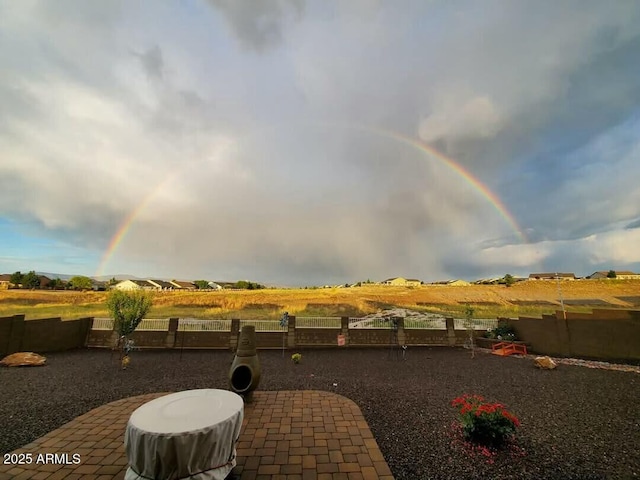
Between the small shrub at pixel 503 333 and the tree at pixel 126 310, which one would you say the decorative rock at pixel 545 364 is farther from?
the tree at pixel 126 310

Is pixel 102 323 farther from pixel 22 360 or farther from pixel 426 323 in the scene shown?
pixel 426 323

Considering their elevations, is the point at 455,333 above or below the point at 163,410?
below

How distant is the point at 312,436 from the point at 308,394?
8.71ft

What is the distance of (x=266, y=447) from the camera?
17.3 ft

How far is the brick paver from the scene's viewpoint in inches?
177

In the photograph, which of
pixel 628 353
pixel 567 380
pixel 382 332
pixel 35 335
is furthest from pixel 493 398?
pixel 35 335

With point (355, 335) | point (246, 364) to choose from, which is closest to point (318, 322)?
point (355, 335)

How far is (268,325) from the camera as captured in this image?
17.3m

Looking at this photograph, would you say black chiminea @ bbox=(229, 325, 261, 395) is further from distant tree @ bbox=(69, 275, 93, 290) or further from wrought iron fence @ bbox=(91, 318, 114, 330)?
distant tree @ bbox=(69, 275, 93, 290)

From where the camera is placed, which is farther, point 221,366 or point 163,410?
point 221,366

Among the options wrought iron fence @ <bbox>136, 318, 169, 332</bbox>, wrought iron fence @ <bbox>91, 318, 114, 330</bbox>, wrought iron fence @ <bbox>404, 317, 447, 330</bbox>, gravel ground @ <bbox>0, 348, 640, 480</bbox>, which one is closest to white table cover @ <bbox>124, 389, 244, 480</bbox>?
gravel ground @ <bbox>0, 348, 640, 480</bbox>

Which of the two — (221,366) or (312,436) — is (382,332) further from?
(312,436)

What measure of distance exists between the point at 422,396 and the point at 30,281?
95031mm

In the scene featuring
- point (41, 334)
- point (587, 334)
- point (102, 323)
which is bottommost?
point (587, 334)
